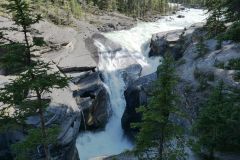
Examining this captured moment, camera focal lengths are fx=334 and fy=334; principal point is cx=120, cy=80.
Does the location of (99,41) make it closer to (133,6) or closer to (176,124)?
(176,124)

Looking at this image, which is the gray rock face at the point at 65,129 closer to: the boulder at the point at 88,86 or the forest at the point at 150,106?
the forest at the point at 150,106

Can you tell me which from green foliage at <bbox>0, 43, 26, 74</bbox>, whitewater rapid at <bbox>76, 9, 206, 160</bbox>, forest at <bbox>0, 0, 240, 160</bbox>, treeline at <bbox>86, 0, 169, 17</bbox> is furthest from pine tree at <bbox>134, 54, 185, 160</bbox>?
treeline at <bbox>86, 0, 169, 17</bbox>

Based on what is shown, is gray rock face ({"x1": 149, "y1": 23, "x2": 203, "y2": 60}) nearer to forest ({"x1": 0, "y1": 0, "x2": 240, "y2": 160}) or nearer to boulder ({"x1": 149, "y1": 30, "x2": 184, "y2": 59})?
boulder ({"x1": 149, "y1": 30, "x2": 184, "y2": 59})

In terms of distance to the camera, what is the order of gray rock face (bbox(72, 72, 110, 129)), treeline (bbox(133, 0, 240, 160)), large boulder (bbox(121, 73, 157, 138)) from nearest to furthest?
treeline (bbox(133, 0, 240, 160)) < large boulder (bbox(121, 73, 157, 138)) < gray rock face (bbox(72, 72, 110, 129))

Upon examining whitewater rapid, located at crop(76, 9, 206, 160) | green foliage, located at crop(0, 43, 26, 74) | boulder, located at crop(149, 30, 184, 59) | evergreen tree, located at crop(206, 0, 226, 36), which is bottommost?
whitewater rapid, located at crop(76, 9, 206, 160)

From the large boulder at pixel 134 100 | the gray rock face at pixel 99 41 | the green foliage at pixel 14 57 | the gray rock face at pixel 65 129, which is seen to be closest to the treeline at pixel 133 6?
the gray rock face at pixel 99 41

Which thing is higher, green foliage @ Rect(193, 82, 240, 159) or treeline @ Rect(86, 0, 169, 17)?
green foliage @ Rect(193, 82, 240, 159)

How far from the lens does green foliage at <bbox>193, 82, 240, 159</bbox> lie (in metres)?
19.0

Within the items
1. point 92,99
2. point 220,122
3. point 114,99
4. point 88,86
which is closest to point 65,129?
point 92,99

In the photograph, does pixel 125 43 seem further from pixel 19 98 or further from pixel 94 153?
pixel 19 98

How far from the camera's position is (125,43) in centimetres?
5684

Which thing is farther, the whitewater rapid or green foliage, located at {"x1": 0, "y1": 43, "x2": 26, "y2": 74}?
the whitewater rapid

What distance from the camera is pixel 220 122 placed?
65.7 ft

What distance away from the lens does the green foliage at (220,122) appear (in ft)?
62.5
